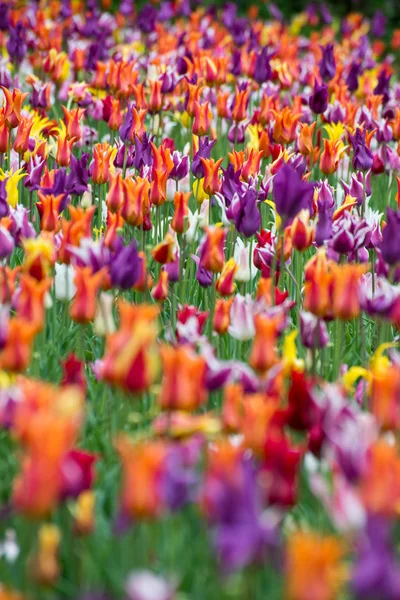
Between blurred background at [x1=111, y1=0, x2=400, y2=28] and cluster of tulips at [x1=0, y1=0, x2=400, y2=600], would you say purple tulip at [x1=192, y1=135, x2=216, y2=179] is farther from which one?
blurred background at [x1=111, y1=0, x2=400, y2=28]

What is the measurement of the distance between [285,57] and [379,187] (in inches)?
88.8

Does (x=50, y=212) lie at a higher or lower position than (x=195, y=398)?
lower

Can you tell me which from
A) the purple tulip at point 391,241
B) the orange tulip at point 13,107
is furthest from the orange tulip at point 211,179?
the purple tulip at point 391,241

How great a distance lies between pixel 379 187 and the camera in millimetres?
6453

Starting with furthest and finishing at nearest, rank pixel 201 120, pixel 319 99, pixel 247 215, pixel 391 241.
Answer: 1. pixel 319 99
2. pixel 201 120
3. pixel 247 215
4. pixel 391 241

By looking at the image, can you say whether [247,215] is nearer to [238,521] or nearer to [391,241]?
[391,241]

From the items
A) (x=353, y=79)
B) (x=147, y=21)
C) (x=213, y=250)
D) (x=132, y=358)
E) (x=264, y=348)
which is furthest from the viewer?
(x=147, y=21)

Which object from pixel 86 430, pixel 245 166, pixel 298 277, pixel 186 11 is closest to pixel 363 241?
pixel 298 277

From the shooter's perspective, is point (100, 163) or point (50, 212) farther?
point (100, 163)

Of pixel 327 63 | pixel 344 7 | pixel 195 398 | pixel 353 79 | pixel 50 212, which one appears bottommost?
pixel 344 7

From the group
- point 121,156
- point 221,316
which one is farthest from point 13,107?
point 221,316

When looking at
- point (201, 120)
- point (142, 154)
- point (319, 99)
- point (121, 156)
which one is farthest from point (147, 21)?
point (142, 154)

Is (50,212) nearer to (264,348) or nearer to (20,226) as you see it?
(20,226)

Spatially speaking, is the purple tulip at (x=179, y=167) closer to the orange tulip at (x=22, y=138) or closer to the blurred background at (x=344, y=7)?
the orange tulip at (x=22, y=138)
